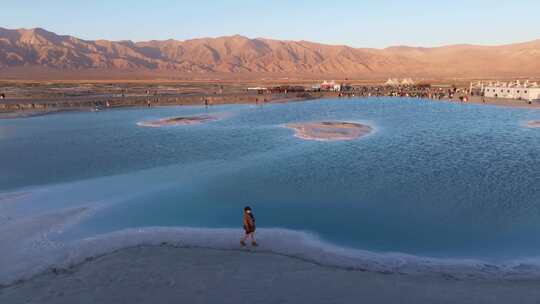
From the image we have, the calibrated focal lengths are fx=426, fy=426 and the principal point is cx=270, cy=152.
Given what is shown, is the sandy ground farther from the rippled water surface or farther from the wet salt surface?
the rippled water surface

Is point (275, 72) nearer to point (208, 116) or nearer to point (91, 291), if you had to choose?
point (208, 116)

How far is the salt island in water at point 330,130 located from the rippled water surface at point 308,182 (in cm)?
125

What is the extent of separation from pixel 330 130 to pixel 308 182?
15.3 m

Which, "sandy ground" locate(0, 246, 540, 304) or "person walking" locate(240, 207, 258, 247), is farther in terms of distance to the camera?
"person walking" locate(240, 207, 258, 247)

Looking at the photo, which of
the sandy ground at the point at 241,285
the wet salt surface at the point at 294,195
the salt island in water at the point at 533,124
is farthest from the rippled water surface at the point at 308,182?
the sandy ground at the point at 241,285

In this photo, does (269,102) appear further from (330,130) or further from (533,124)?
(533,124)

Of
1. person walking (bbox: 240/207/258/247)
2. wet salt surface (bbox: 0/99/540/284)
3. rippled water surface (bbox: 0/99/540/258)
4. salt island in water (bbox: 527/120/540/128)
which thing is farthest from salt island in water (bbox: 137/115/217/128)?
person walking (bbox: 240/207/258/247)

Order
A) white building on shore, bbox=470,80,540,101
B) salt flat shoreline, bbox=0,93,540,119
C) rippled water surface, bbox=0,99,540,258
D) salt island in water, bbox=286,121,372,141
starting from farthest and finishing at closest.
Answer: white building on shore, bbox=470,80,540,101 → salt flat shoreline, bbox=0,93,540,119 → salt island in water, bbox=286,121,372,141 → rippled water surface, bbox=0,99,540,258

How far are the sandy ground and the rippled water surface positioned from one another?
6.96 ft

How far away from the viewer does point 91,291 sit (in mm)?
9500

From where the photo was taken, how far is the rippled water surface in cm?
1331

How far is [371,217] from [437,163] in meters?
9.22

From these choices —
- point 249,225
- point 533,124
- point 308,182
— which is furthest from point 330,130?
point 249,225

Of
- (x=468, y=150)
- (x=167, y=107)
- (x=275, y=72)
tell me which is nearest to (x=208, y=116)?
(x=167, y=107)
